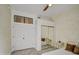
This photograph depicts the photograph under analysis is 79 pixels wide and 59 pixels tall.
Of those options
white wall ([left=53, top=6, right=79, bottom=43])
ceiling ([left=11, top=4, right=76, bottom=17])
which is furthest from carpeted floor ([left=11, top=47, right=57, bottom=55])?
ceiling ([left=11, top=4, right=76, bottom=17])

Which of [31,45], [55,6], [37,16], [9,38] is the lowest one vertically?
[31,45]

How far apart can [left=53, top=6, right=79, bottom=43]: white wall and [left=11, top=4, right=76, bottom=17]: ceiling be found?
0.25 ft

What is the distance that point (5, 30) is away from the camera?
1.84 metres

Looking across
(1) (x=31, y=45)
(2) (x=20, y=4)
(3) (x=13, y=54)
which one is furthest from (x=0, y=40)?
(2) (x=20, y=4)

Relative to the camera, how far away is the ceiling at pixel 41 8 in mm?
1842

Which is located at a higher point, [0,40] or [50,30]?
[50,30]

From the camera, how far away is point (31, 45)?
189 centimetres

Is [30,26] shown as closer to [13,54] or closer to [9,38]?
[9,38]

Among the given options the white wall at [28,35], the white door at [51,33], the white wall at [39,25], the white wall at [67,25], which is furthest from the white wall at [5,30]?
the white wall at [67,25]

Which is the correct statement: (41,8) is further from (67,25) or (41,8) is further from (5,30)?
(5,30)

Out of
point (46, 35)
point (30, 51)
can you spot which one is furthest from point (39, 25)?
point (30, 51)

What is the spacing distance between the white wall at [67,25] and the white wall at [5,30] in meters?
0.82

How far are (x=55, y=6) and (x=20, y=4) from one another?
61cm

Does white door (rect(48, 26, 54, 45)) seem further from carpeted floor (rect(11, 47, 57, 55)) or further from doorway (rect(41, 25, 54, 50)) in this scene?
carpeted floor (rect(11, 47, 57, 55))
